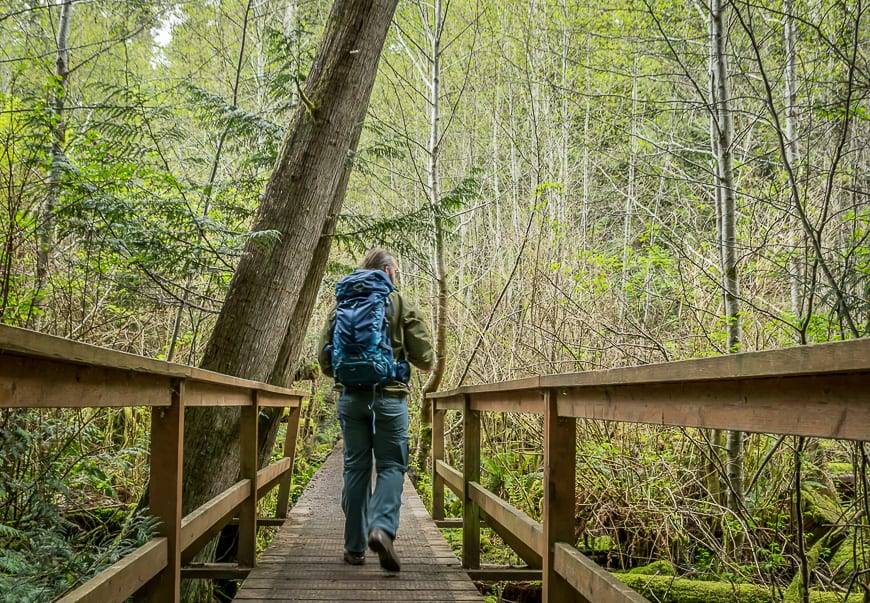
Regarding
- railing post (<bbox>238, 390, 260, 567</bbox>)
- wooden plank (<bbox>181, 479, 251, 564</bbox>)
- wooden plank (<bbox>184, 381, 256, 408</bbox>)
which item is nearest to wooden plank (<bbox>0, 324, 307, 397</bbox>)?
wooden plank (<bbox>184, 381, 256, 408</bbox>)

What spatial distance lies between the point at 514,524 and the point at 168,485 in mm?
1559

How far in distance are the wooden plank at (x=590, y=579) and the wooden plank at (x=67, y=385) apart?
1.57 meters

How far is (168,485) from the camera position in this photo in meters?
2.64

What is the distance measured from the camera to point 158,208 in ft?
17.6

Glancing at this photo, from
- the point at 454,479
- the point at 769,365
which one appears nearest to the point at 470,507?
the point at 454,479

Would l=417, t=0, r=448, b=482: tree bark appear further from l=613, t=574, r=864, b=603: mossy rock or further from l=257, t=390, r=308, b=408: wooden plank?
l=613, t=574, r=864, b=603: mossy rock

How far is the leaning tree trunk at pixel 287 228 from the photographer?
4914mm

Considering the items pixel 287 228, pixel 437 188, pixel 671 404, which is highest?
pixel 437 188

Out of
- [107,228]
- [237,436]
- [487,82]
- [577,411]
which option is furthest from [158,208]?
[487,82]

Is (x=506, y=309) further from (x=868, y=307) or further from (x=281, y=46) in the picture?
(x=868, y=307)

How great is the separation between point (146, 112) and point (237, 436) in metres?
3.04

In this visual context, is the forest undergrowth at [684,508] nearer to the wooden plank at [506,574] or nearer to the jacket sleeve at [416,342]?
the wooden plank at [506,574]

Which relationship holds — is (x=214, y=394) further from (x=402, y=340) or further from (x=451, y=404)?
(x=451, y=404)

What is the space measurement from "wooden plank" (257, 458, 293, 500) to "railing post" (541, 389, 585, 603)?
276 cm
